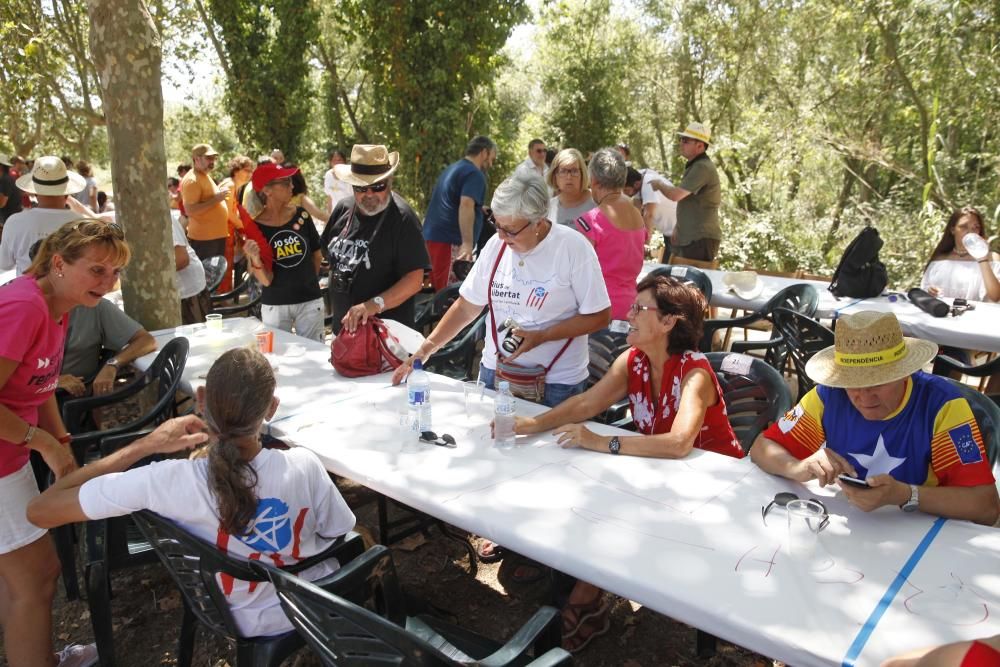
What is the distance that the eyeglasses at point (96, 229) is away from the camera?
261 cm

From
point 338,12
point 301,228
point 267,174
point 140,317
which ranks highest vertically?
point 338,12

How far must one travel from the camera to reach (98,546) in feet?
8.27

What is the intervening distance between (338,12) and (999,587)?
11955 mm

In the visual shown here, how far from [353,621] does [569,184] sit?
413cm

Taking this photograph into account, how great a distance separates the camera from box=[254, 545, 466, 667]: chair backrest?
154 centimetres

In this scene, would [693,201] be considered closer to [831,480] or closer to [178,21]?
[831,480]

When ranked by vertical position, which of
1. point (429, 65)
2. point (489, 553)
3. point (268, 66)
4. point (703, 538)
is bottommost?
point (489, 553)

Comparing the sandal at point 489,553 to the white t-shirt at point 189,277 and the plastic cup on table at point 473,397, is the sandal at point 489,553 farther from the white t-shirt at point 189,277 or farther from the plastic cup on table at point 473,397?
the white t-shirt at point 189,277

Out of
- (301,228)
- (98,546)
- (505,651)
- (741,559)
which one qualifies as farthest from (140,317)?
(741,559)

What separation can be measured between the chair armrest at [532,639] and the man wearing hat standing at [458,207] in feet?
15.8

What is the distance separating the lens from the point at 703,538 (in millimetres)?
2016

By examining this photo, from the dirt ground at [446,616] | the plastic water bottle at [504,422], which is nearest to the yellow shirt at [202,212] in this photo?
the dirt ground at [446,616]

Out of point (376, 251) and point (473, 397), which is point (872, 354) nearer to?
point (473, 397)

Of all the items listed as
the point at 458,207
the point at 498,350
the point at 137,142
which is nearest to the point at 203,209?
the point at 458,207
